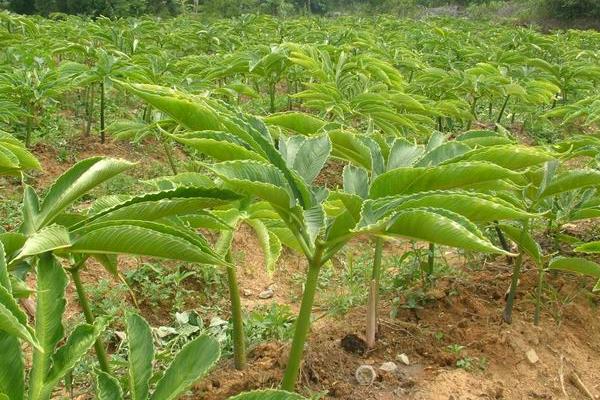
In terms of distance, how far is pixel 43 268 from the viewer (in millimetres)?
1115

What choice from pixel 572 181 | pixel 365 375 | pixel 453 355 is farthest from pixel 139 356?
pixel 572 181

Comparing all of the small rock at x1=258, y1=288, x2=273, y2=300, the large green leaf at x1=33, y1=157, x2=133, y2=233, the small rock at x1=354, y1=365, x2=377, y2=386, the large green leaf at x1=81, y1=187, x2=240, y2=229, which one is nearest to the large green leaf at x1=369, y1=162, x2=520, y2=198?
the large green leaf at x1=81, y1=187, x2=240, y2=229

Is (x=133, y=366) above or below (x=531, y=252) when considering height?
above

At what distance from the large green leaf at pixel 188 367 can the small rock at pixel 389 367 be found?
0.84 meters

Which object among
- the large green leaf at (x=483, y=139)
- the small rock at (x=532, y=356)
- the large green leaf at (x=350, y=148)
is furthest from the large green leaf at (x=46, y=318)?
the small rock at (x=532, y=356)

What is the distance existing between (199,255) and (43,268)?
0.93 ft

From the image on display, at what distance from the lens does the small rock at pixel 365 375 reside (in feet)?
5.94

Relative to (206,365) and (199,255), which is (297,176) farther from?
(206,365)

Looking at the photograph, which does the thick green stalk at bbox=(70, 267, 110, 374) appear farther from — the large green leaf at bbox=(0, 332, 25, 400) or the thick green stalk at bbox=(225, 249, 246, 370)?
the thick green stalk at bbox=(225, 249, 246, 370)

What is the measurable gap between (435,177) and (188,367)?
60 centimetres

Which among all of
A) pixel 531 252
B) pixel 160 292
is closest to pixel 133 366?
pixel 531 252

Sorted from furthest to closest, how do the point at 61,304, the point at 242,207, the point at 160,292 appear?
the point at 160,292, the point at 242,207, the point at 61,304

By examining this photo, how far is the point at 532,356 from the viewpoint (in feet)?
6.60

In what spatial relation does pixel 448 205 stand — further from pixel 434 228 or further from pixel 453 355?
pixel 453 355
